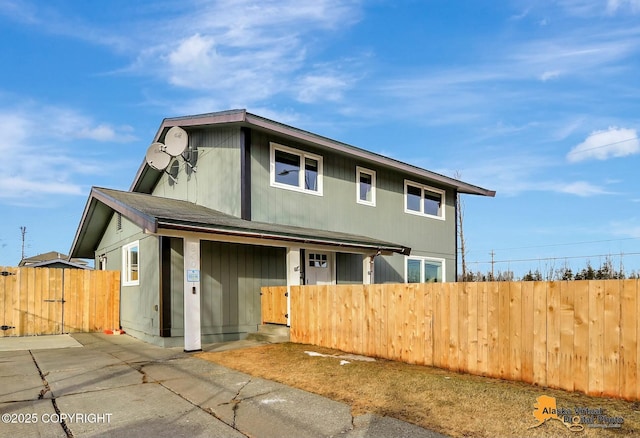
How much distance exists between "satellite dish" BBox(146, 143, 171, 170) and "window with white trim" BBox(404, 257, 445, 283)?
359 inches

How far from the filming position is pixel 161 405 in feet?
16.1

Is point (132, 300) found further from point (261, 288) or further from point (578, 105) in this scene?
point (578, 105)

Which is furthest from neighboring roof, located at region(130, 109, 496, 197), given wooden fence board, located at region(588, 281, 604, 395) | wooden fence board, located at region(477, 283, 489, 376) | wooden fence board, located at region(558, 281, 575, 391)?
wooden fence board, located at region(588, 281, 604, 395)

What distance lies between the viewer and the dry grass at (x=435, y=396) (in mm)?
3992

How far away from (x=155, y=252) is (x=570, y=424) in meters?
9.13

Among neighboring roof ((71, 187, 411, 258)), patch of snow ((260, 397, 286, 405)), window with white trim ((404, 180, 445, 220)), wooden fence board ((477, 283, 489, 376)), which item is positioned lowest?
patch of snow ((260, 397, 286, 405))

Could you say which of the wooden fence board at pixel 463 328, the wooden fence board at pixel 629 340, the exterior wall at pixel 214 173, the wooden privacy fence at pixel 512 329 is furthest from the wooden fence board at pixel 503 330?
the exterior wall at pixel 214 173

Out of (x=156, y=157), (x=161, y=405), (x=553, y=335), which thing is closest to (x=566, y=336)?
(x=553, y=335)

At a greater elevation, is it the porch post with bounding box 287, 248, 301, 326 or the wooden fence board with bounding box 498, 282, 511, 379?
the porch post with bounding box 287, 248, 301, 326

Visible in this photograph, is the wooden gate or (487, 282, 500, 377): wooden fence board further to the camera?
the wooden gate

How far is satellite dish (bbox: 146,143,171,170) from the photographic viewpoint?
41.6ft

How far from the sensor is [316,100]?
1703 cm

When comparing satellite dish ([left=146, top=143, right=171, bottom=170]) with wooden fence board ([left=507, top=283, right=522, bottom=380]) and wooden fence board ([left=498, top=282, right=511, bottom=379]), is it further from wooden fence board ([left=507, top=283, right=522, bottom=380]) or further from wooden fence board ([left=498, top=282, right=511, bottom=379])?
wooden fence board ([left=507, top=283, right=522, bottom=380])

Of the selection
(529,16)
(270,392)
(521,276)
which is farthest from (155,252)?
(521,276)
